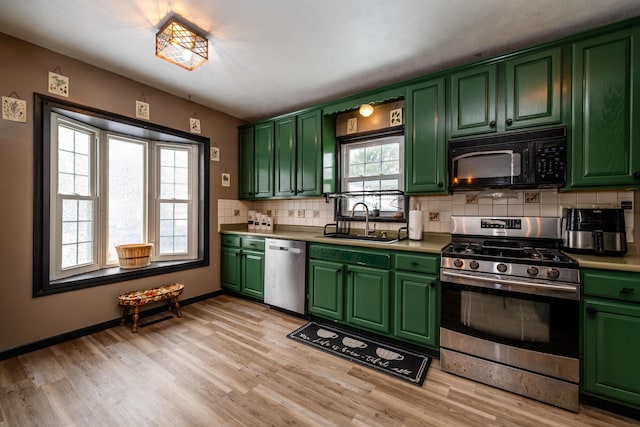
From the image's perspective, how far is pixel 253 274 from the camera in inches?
130

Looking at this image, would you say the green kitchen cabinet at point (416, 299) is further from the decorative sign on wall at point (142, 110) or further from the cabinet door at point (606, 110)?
the decorative sign on wall at point (142, 110)

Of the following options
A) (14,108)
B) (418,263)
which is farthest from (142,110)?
(418,263)

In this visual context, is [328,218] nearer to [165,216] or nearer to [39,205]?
[165,216]

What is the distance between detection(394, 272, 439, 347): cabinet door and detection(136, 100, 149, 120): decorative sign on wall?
3050 mm

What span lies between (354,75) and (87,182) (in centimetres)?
Answer: 292

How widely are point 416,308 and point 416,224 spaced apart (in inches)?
31.4

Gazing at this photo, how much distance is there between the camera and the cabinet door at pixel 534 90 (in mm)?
1895

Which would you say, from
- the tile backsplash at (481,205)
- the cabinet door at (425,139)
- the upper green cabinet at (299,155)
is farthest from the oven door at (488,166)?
the upper green cabinet at (299,155)

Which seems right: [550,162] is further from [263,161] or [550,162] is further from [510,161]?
[263,161]

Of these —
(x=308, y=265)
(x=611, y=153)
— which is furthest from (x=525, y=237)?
(x=308, y=265)

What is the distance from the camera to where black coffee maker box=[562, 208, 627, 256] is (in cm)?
175

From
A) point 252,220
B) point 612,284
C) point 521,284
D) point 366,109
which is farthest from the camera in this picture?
point 252,220

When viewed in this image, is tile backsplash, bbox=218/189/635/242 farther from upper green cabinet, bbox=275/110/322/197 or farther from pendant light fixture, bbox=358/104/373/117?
pendant light fixture, bbox=358/104/373/117

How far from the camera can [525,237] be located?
7.11 feet
